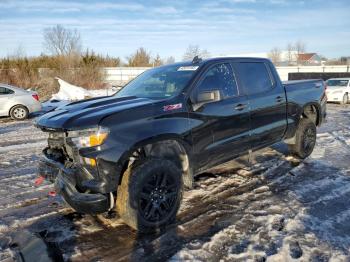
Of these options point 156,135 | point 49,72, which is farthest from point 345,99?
point 49,72

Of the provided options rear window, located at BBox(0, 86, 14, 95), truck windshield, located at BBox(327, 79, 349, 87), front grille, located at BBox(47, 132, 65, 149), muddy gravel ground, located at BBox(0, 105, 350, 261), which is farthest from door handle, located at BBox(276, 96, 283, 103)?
truck windshield, located at BBox(327, 79, 349, 87)

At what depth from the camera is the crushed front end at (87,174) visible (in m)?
3.40

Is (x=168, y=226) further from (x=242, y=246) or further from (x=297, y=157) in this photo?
(x=297, y=157)

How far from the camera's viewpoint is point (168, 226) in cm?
394

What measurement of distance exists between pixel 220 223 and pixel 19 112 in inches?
460

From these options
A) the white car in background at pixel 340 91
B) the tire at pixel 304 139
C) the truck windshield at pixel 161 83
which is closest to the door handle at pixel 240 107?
the truck windshield at pixel 161 83

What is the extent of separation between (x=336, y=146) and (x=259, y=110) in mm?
3659

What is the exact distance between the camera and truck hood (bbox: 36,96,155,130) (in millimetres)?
3479

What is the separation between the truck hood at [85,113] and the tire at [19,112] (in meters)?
10.3

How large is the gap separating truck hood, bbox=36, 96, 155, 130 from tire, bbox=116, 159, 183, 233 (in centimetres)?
65

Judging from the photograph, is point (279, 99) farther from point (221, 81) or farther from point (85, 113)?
point (85, 113)

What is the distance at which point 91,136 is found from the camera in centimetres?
→ 342

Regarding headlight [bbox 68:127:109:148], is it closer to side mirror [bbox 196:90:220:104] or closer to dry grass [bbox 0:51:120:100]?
side mirror [bbox 196:90:220:104]

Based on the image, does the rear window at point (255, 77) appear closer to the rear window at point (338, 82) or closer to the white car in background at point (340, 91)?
the white car in background at point (340, 91)
